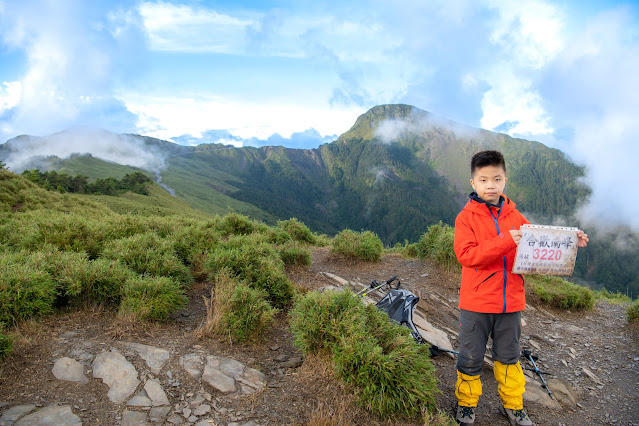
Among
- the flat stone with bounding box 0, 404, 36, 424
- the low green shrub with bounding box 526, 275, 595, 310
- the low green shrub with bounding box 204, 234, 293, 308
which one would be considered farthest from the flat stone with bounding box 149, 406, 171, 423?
the low green shrub with bounding box 526, 275, 595, 310

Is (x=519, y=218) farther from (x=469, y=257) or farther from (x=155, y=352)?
(x=155, y=352)

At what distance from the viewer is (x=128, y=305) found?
429cm

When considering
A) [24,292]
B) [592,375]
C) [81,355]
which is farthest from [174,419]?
[592,375]

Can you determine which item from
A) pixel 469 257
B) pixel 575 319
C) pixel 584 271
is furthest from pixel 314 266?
pixel 584 271

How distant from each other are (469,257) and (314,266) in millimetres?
5430

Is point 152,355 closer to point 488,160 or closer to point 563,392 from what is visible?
point 488,160

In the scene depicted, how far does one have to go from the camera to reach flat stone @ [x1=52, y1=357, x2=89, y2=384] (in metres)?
3.27

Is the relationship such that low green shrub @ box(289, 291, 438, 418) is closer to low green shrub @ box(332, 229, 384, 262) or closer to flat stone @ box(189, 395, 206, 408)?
flat stone @ box(189, 395, 206, 408)

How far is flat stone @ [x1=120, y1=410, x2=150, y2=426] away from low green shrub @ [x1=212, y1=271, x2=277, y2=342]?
1325mm

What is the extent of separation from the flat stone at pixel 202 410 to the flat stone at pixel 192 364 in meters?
0.40

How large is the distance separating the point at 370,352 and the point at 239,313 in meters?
1.91

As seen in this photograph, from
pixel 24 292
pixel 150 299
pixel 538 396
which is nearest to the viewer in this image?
pixel 24 292

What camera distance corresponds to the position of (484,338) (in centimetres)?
362

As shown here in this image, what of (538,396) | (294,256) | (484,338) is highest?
(484,338)
